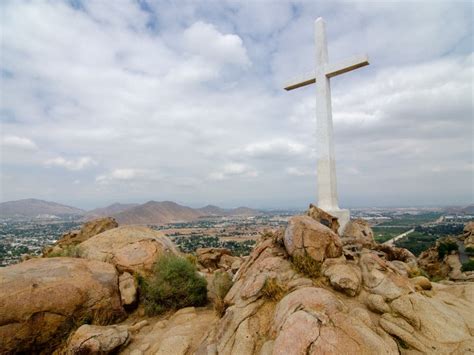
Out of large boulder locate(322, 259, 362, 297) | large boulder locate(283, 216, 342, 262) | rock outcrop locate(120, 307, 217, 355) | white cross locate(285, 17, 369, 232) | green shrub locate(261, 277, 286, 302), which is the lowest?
rock outcrop locate(120, 307, 217, 355)

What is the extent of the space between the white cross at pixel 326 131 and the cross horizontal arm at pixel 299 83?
1.25ft

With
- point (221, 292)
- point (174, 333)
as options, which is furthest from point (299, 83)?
point (174, 333)

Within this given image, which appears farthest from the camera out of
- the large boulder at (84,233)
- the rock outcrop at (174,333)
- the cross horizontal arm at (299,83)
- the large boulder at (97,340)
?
the cross horizontal arm at (299,83)

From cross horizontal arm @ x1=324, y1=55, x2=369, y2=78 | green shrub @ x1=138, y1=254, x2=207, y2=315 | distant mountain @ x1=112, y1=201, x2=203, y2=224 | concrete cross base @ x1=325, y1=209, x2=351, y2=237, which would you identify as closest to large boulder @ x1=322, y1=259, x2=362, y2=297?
green shrub @ x1=138, y1=254, x2=207, y2=315

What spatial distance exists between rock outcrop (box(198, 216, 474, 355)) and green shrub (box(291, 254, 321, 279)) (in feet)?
0.32

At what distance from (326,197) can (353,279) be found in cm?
832

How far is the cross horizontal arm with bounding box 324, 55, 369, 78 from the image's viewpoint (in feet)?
50.2

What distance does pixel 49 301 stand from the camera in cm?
875

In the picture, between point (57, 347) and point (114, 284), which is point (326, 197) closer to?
point (114, 284)

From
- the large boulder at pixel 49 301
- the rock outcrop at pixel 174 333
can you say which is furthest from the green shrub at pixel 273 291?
the large boulder at pixel 49 301

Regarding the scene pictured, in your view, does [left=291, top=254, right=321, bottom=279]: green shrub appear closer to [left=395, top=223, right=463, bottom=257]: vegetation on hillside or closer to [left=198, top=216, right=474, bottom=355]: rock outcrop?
[left=198, top=216, right=474, bottom=355]: rock outcrop

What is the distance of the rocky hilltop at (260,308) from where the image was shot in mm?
6355

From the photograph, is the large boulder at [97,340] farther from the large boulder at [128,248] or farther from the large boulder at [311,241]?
the large boulder at [311,241]

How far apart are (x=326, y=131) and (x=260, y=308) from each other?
440 inches
